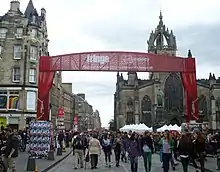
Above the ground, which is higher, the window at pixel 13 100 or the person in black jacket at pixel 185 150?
the window at pixel 13 100

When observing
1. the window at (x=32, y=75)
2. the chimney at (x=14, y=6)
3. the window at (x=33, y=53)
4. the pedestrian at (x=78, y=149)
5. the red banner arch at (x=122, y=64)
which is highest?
the chimney at (x=14, y=6)

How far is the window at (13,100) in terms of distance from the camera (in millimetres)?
45469

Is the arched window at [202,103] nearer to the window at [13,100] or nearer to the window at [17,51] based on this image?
the window at [17,51]

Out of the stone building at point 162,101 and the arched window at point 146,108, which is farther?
the arched window at point 146,108

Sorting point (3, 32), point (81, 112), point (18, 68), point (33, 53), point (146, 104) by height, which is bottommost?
point (146, 104)

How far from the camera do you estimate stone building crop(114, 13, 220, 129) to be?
81.6 m

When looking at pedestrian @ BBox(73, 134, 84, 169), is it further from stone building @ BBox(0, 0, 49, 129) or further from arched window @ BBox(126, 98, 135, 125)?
arched window @ BBox(126, 98, 135, 125)

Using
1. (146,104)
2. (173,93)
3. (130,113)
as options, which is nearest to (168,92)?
(173,93)

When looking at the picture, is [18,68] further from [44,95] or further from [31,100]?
[44,95]

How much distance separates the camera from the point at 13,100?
4562 cm

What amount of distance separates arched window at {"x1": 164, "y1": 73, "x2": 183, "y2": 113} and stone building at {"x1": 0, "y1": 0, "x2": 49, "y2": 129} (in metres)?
41.7

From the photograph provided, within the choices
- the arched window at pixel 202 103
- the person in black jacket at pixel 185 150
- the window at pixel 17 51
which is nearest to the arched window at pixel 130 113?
the arched window at pixel 202 103

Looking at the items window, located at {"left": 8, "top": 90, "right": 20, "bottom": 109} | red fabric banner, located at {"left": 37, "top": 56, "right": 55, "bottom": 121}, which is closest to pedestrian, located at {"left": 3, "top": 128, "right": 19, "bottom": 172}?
red fabric banner, located at {"left": 37, "top": 56, "right": 55, "bottom": 121}

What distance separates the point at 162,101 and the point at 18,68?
44.0 meters
